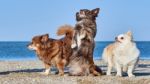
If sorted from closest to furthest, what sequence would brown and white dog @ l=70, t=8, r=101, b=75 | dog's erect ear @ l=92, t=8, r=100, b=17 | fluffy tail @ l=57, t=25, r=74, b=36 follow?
brown and white dog @ l=70, t=8, r=101, b=75, dog's erect ear @ l=92, t=8, r=100, b=17, fluffy tail @ l=57, t=25, r=74, b=36

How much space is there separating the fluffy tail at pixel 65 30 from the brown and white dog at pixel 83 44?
68 cm

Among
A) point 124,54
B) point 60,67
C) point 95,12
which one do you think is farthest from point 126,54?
point 60,67

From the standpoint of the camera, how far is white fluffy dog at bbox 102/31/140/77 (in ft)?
80.8

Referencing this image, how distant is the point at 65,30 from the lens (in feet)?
84.2

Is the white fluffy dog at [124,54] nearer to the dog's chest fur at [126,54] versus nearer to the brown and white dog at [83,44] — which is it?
the dog's chest fur at [126,54]

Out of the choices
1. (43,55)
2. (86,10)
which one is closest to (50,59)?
(43,55)

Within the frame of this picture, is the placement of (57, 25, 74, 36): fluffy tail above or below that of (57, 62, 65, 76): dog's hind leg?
above

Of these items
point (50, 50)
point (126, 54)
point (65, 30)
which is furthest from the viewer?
point (65, 30)

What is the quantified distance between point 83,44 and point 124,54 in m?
1.39

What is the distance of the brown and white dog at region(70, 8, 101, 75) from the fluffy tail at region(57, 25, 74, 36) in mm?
678

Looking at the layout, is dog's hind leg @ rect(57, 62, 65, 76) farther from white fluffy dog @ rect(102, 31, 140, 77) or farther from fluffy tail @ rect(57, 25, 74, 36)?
white fluffy dog @ rect(102, 31, 140, 77)

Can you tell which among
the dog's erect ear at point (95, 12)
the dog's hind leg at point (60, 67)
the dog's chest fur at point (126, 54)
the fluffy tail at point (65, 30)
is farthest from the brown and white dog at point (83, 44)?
the dog's chest fur at point (126, 54)

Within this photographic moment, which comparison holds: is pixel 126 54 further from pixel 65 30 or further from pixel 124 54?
pixel 65 30

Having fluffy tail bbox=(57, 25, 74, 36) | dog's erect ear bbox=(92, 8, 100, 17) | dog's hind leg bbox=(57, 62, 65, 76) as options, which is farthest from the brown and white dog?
fluffy tail bbox=(57, 25, 74, 36)
